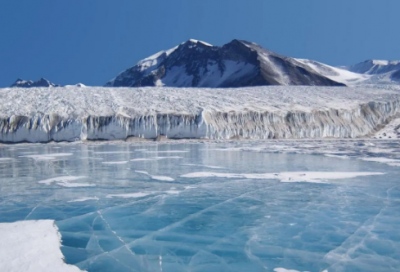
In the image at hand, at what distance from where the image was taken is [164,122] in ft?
86.0

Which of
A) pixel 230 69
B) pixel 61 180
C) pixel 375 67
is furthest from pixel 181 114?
pixel 375 67

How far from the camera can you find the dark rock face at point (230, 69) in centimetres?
7856

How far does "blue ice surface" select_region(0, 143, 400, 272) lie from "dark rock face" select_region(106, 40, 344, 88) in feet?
208

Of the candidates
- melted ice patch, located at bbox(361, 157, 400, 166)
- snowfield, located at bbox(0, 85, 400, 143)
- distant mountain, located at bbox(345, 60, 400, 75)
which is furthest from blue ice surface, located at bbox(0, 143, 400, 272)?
distant mountain, located at bbox(345, 60, 400, 75)

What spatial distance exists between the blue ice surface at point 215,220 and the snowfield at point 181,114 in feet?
48.7

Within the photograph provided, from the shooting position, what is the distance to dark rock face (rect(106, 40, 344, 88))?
78.6 m

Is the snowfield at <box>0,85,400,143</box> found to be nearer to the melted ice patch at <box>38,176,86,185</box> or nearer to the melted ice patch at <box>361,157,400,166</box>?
the melted ice patch at <box>361,157,400,166</box>

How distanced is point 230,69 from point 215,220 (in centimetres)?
8281

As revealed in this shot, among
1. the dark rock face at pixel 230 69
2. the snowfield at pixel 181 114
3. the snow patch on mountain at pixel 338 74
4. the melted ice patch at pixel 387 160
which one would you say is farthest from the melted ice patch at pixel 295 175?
the snow patch on mountain at pixel 338 74

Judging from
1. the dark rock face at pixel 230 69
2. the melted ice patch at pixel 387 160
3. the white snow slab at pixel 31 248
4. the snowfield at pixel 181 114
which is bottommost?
the white snow slab at pixel 31 248

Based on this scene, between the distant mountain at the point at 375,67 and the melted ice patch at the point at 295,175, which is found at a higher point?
the distant mountain at the point at 375,67

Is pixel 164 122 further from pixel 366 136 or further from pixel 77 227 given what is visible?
pixel 77 227

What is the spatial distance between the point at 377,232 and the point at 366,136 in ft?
78.9

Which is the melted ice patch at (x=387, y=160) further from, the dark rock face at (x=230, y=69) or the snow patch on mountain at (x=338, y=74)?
the snow patch on mountain at (x=338, y=74)
